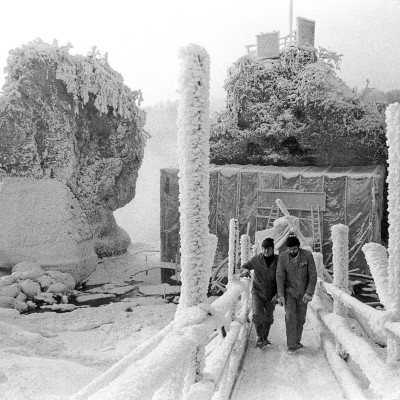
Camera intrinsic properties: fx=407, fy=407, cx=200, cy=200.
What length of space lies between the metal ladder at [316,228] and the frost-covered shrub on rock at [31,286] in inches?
370

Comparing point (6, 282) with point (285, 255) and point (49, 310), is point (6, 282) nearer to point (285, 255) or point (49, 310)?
point (49, 310)

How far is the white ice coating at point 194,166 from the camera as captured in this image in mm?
2572

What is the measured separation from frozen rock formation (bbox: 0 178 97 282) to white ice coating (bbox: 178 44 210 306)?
44.9 feet

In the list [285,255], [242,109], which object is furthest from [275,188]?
[285,255]

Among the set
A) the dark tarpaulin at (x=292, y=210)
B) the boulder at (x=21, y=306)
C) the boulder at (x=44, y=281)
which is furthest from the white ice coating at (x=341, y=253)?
the boulder at (x=44, y=281)

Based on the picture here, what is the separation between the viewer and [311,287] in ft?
15.1

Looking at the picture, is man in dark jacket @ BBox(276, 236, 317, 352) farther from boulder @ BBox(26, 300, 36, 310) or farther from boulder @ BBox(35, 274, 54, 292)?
boulder @ BBox(35, 274, 54, 292)

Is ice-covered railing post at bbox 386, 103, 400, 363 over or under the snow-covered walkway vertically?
over

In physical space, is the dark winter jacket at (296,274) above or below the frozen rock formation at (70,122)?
below

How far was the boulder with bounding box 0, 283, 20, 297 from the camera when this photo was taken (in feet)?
42.8

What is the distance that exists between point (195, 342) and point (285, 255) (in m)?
2.92

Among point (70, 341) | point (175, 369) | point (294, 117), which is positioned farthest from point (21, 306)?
point (294, 117)

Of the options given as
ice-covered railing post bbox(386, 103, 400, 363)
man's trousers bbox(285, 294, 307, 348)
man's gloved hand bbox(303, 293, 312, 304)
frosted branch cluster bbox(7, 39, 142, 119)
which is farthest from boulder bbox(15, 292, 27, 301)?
ice-covered railing post bbox(386, 103, 400, 363)

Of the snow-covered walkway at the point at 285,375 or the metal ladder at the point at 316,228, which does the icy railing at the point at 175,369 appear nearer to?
the snow-covered walkway at the point at 285,375
